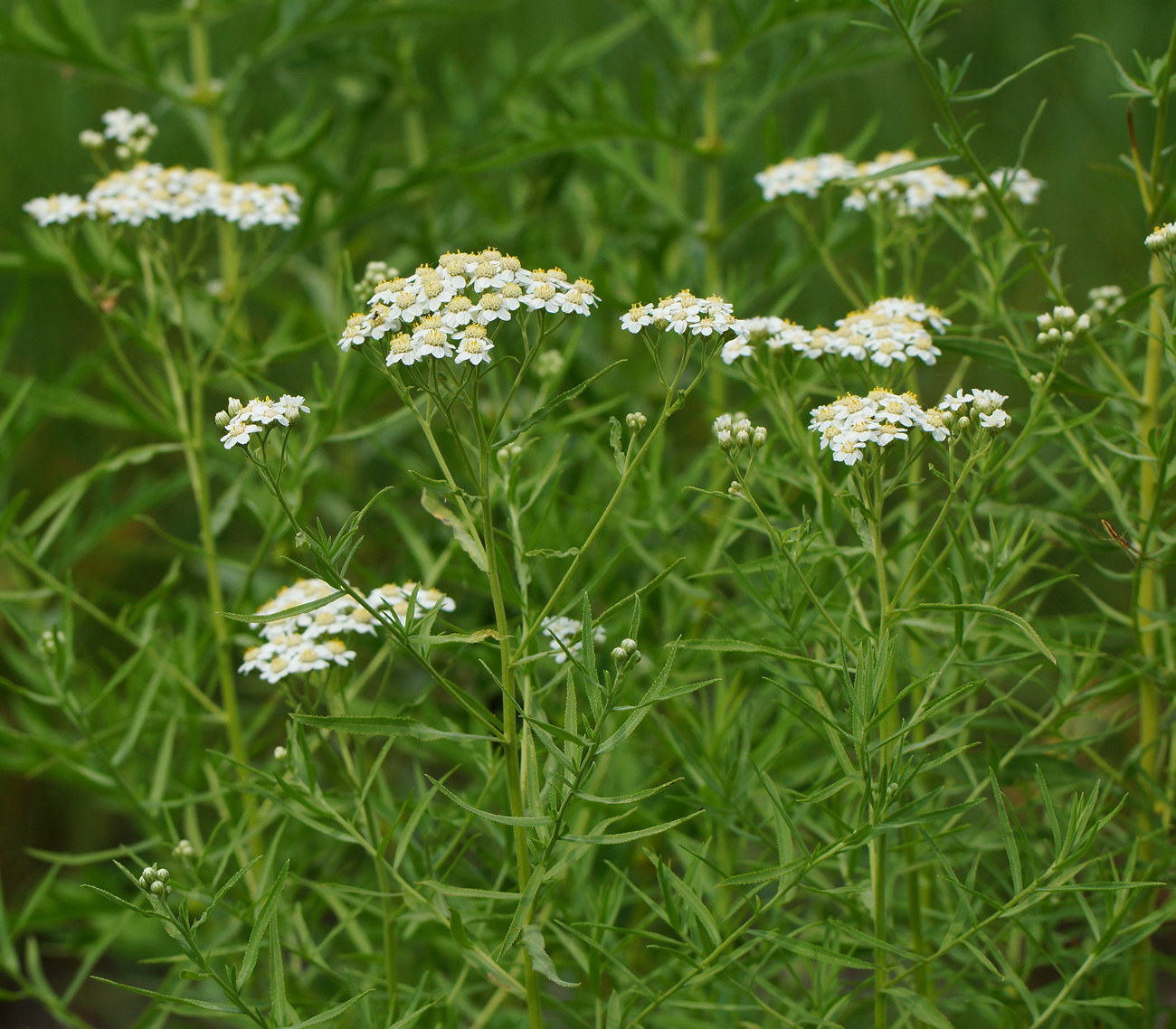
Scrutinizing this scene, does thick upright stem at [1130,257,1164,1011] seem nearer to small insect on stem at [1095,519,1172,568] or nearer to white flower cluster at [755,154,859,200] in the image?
small insect on stem at [1095,519,1172,568]

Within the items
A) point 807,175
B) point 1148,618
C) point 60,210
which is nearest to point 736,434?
point 1148,618

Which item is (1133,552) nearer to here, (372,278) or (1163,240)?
(1163,240)

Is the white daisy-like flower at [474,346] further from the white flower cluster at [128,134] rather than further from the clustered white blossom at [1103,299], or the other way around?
the white flower cluster at [128,134]

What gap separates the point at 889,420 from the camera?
1001 millimetres

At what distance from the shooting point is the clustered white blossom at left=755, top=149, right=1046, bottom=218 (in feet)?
4.73

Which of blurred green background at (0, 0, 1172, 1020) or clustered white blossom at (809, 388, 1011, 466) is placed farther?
blurred green background at (0, 0, 1172, 1020)

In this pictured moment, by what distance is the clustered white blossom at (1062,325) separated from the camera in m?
1.09

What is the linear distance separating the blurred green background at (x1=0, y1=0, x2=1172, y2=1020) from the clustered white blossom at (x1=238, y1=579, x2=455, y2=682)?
0.35m

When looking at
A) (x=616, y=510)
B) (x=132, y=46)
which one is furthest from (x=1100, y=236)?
(x=132, y=46)

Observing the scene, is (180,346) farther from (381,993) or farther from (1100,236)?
(1100,236)

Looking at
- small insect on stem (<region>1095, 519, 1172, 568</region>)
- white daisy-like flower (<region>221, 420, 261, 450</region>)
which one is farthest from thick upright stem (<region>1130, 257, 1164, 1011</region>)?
white daisy-like flower (<region>221, 420, 261, 450</region>)

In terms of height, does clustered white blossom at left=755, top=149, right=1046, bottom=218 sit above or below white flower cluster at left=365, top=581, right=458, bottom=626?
above

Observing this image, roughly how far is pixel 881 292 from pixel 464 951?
896 mm

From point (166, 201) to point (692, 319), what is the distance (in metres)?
0.83
